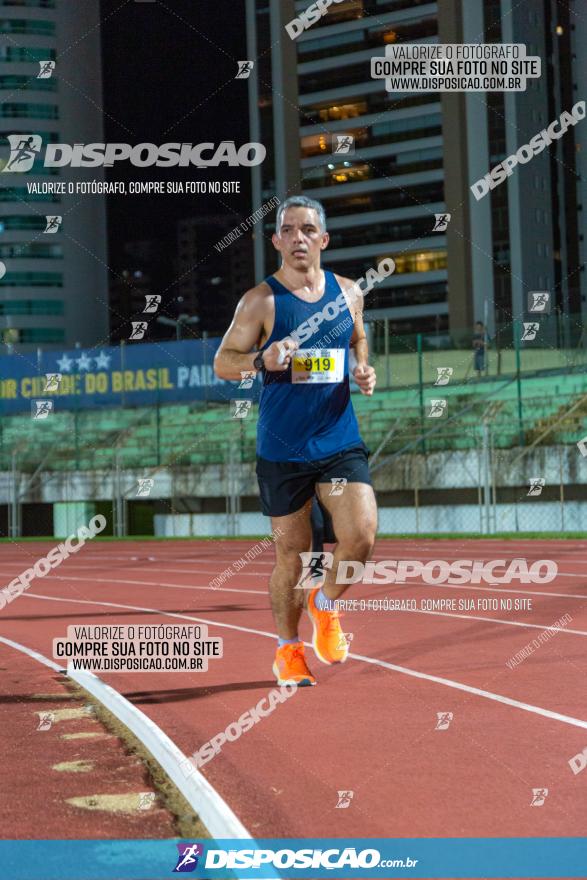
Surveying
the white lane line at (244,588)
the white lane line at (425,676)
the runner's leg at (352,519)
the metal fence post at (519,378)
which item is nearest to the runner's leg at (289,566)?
the runner's leg at (352,519)

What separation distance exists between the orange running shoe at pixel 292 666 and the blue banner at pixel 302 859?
2.51m

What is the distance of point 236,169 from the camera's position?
99.8 metres

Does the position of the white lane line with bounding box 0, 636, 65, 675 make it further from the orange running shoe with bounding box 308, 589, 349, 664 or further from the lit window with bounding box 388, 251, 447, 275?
the lit window with bounding box 388, 251, 447, 275

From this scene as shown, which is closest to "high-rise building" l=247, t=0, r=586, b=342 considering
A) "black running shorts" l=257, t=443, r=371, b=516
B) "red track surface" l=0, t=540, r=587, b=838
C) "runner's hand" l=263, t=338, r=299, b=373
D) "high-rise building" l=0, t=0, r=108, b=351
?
"high-rise building" l=0, t=0, r=108, b=351

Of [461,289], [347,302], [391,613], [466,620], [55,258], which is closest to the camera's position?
[347,302]

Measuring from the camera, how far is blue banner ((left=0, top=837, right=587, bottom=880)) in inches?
Answer: 133

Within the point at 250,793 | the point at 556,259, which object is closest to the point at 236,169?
the point at 556,259

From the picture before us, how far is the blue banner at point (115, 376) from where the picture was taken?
3562 centimetres

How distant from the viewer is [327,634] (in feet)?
20.6

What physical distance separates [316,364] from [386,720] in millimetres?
1578

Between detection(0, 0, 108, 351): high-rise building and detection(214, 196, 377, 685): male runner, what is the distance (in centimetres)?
9308

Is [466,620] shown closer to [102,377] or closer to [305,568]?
[305,568]

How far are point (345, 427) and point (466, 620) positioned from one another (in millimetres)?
3952

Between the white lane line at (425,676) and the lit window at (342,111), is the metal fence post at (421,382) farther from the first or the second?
the lit window at (342,111)
